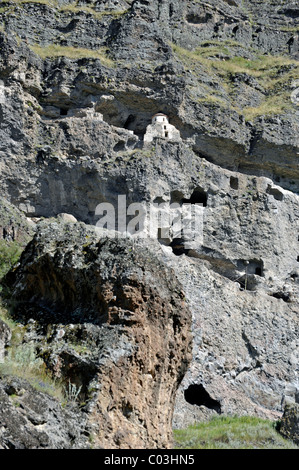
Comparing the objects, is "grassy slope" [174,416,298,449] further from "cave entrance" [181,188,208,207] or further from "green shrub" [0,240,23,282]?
"cave entrance" [181,188,208,207]

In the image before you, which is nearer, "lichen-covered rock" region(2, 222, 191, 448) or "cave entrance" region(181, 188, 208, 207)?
"lichen-covered rock" region(2, 222, 191, 448)

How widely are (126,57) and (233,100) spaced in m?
6.80

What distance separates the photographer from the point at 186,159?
114 feet

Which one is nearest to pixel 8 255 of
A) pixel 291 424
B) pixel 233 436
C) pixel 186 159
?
pixel 233 436

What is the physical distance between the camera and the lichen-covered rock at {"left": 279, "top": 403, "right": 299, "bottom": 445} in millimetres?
20344

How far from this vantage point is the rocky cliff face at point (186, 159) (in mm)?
29016

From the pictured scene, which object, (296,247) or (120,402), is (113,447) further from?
(296,247)

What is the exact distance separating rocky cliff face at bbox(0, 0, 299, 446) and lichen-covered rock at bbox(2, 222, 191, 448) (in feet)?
36.2

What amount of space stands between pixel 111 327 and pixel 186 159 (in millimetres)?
23798

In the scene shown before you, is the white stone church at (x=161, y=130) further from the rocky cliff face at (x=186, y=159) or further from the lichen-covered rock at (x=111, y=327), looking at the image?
the lichen-covered rock at (x=111, y=327)
